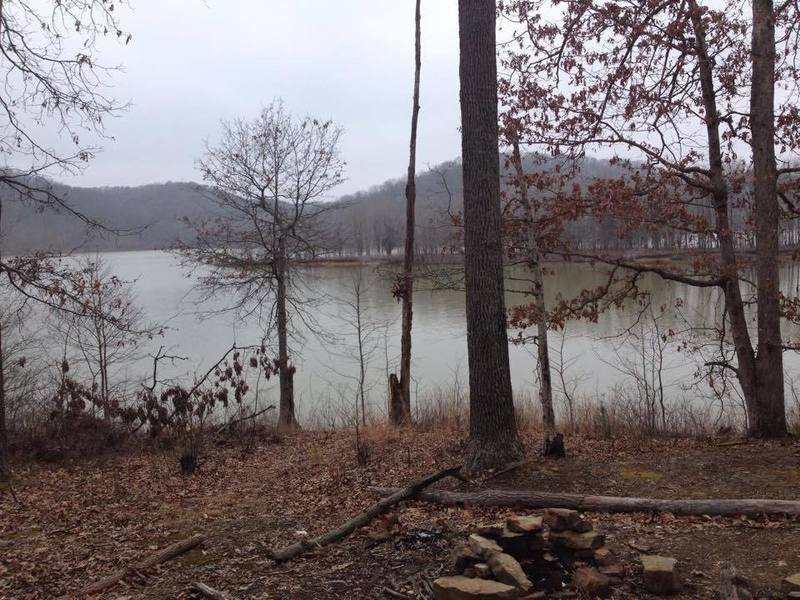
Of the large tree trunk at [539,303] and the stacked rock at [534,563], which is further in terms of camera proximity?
the large tree trunk at [539,303]

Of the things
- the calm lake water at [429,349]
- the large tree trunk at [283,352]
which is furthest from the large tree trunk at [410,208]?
the large tree trunk at [283,352]

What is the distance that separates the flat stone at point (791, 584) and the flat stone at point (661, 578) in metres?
0.53

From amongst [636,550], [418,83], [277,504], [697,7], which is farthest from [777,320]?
[418,83]

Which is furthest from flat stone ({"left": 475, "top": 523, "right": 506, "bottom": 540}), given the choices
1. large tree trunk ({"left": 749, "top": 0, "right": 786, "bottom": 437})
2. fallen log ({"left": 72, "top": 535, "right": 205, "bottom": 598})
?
large tree trunk ({"left": 749, "top": 0, "right": 786, "bottom": 437})

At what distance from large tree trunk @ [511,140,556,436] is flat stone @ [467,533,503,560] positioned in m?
3.60

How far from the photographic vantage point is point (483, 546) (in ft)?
12.4

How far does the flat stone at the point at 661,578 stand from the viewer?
3.53 m

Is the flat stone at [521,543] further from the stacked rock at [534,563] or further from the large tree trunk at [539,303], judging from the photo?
the large tree trunk at [539,303]

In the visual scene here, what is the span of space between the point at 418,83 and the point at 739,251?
22.6ft

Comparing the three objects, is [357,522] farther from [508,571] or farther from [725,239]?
[725,239]

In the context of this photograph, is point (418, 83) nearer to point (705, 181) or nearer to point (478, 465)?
point (705, 181)

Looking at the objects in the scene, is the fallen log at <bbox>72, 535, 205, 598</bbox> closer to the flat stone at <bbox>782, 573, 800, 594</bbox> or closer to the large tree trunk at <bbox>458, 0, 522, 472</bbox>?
the large tree trunk at <bbox>458, 0, 522, 472</bbox>

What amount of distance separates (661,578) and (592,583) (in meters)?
0.38

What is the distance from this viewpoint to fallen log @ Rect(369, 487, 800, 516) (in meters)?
4.74
